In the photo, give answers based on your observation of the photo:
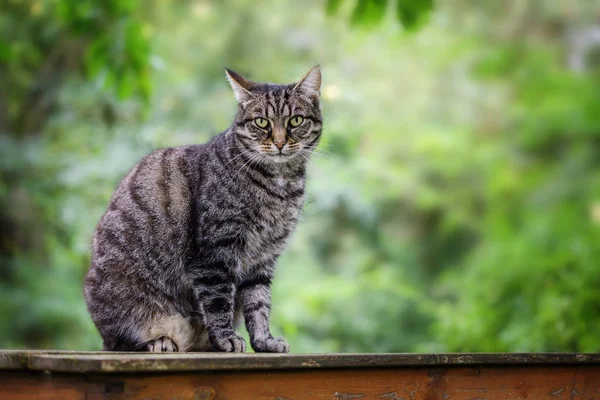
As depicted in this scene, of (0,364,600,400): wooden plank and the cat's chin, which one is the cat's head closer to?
the cat's chin

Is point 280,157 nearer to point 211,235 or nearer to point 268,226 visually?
point 268,226

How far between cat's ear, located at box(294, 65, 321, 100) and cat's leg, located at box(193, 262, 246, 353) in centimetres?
66

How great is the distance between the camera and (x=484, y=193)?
22.6 ft

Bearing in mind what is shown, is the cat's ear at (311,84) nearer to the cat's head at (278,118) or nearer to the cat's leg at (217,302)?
the cat's head at (278,118)

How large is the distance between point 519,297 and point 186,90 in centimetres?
277

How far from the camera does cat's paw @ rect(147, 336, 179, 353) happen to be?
2377 mm

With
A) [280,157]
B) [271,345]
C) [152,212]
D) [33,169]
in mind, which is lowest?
[271,345]

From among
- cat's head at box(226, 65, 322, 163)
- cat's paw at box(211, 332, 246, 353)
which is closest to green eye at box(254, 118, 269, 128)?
cat's head at box(226, 65, 322, 163)

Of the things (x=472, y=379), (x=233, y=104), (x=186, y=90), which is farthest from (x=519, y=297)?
(x=472, y=379)

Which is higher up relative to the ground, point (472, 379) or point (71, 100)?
point (71, 100)

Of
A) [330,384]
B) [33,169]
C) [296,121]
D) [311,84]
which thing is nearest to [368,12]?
[311,84]

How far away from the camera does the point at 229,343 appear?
7.65ft

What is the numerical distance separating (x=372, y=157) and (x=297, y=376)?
16.5 ft

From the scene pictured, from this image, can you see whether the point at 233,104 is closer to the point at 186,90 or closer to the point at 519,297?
the point at 186,90
